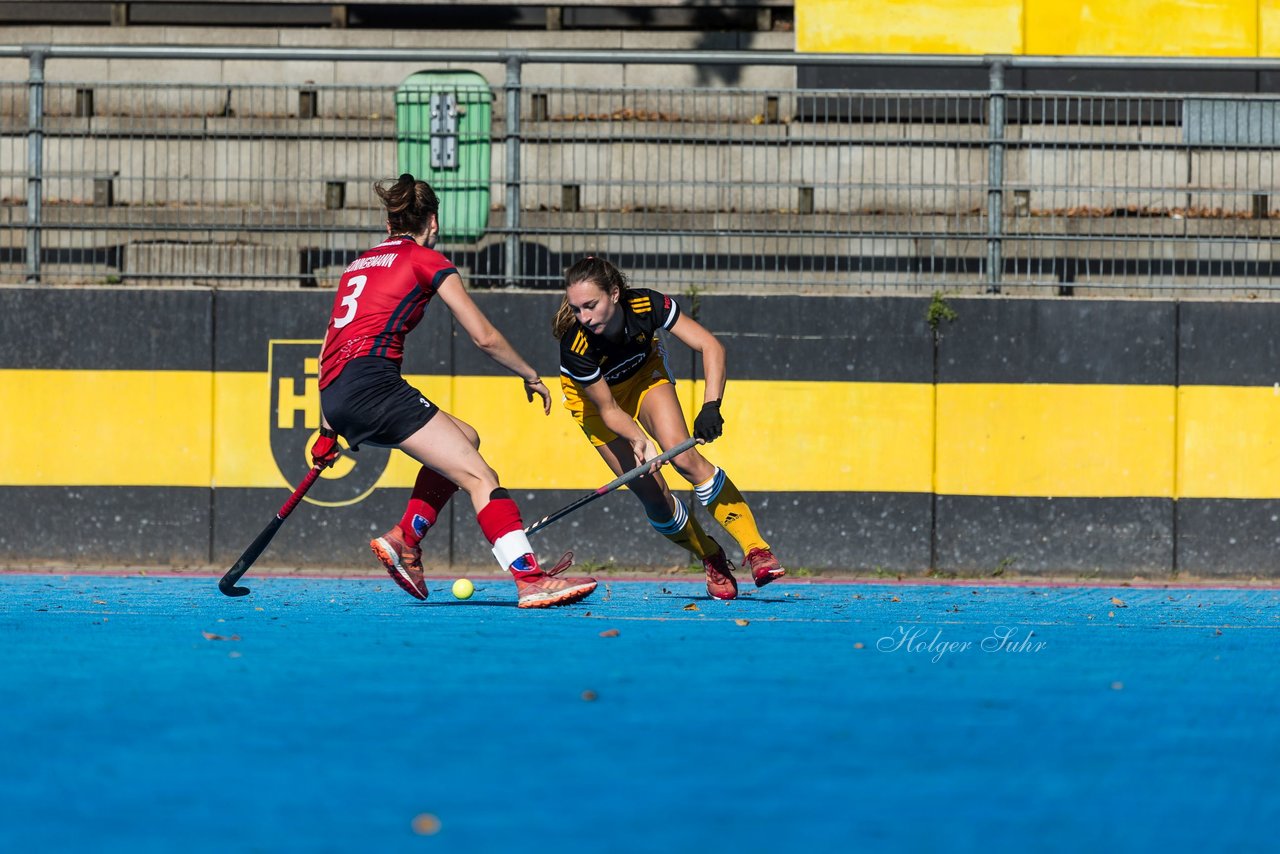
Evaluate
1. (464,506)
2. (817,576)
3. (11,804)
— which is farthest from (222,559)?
(11,804)

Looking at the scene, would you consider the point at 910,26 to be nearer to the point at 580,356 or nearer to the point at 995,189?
the point at 995,189

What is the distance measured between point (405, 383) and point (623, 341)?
1.15 meters

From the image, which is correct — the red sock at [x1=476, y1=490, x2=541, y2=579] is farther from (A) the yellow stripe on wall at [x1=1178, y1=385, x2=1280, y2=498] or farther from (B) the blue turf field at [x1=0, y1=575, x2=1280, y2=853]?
(A) the yellow stripe on wall at [x1=1178, y1=385, x2=1280, y2=498]

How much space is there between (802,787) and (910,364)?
635 cm

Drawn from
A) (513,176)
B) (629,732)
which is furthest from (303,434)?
(629,732)

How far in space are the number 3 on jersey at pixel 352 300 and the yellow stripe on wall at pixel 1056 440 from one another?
4016 millimetres

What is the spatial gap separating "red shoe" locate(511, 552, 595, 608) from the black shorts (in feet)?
2.39

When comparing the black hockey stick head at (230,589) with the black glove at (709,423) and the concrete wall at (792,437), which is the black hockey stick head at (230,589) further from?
the black glove at (709,423)

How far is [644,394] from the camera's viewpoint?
809 centimetres

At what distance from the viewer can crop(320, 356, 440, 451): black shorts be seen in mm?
7066

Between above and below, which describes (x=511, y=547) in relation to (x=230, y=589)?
above

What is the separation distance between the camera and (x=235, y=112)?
10539 millimetres

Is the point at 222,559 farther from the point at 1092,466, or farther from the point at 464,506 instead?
the point at 1092,466

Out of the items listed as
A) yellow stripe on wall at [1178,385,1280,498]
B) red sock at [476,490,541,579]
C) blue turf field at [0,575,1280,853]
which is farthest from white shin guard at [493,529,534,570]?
yellow stripe on wall at [1178,385,1280,498]
